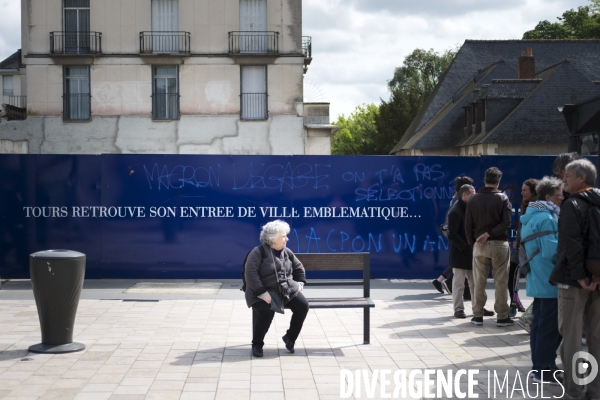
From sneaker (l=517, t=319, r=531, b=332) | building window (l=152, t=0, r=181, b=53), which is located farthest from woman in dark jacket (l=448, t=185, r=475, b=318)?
building window (l=152, t=0, r=181, b=53)

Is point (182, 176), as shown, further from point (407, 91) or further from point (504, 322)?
point (407, 91)

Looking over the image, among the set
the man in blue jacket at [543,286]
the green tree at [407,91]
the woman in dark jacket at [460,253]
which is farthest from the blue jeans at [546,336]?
the green tree at [407,91]

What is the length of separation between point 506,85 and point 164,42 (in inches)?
721

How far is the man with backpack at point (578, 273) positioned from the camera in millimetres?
6527

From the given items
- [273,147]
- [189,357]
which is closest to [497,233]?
[189,357]

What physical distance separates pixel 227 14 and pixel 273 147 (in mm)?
6773

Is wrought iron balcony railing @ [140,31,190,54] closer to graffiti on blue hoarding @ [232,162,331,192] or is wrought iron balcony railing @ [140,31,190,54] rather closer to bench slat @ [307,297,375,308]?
graffiti on blue hoarding @ [232,162,331,192]

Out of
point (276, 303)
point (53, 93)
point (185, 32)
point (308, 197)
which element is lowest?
point (276, 303)

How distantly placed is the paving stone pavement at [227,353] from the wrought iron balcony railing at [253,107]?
97.0 feet

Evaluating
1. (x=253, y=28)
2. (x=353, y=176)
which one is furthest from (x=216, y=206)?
(x=253, y=28)

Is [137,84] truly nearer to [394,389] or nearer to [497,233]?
[497,233]

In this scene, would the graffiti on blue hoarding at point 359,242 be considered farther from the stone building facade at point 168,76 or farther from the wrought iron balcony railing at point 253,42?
the wrought iron balcony railing at point 253,42

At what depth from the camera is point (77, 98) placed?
4141 centimetres

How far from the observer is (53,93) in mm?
41344
